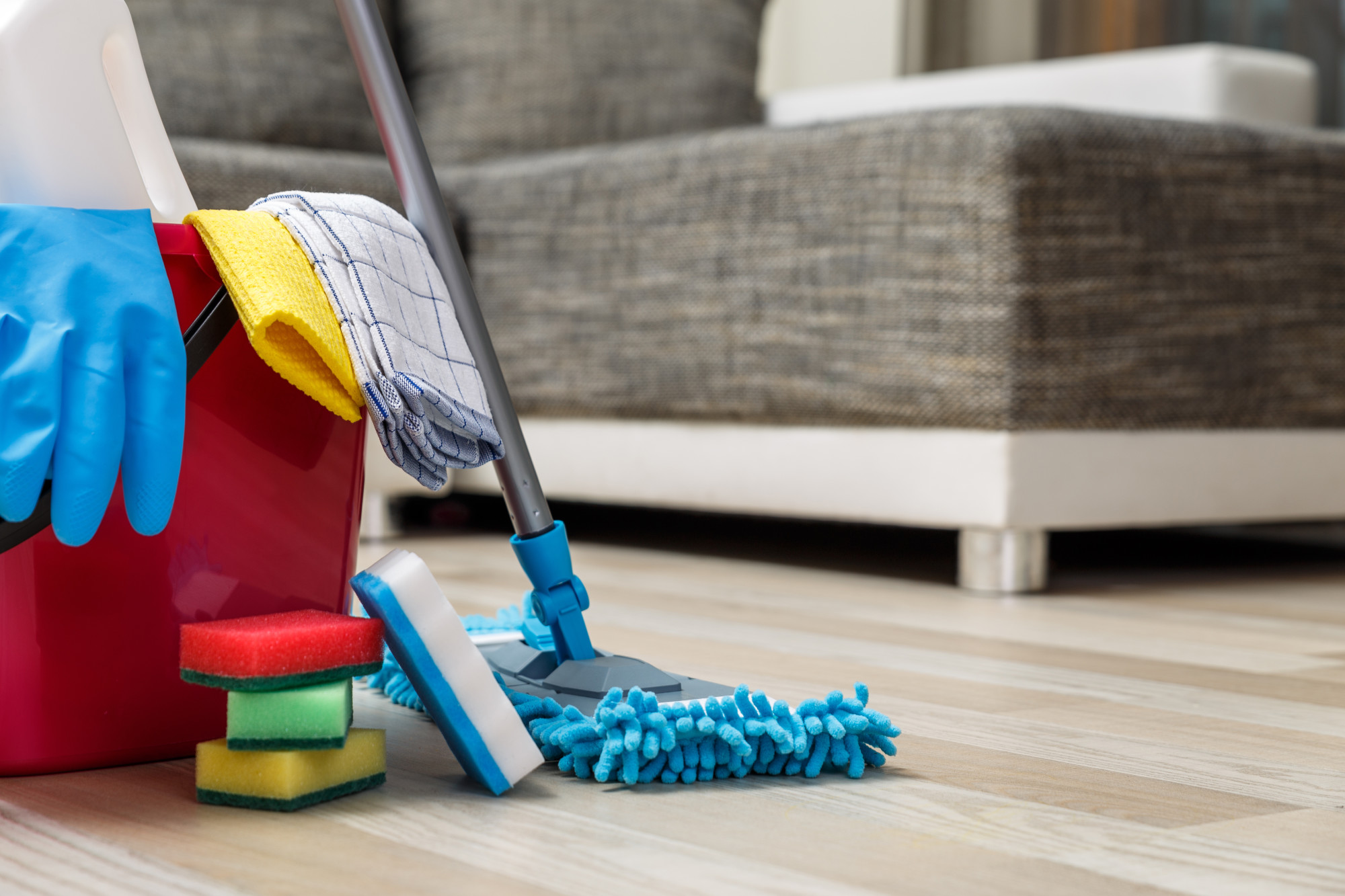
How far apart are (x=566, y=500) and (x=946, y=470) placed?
949mm

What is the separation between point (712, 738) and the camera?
28.5 inches

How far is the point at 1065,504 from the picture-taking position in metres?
1.52

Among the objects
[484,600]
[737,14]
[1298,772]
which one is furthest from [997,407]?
[737,14]

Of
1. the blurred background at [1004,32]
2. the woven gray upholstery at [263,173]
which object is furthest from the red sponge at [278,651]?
the blurred background at [1004,32]

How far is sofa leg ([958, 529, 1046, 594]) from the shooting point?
1.52m

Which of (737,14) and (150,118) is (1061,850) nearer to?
(150,118)

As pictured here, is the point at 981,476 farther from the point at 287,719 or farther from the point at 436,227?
the point at 287,719

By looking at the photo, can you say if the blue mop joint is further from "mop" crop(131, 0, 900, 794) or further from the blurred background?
the blurred background

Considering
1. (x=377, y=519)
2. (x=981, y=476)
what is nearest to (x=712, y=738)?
(x=981, y=476)

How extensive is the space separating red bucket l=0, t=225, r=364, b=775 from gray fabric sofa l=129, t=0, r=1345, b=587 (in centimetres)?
86

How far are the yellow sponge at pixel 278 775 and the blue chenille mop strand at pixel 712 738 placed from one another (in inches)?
4.0

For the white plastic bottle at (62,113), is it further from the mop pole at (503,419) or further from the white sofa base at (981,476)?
the white sofa base at (981,476)

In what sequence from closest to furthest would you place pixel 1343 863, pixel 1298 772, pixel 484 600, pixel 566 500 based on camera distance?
1. pixel 1343 863
2. pixel 1298 772
3. pixel 484 600
4. pixel 566 500

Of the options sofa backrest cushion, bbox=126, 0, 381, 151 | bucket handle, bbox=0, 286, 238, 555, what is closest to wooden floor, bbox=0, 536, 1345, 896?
bucket handle, bbox=0, 286, 238, 555
